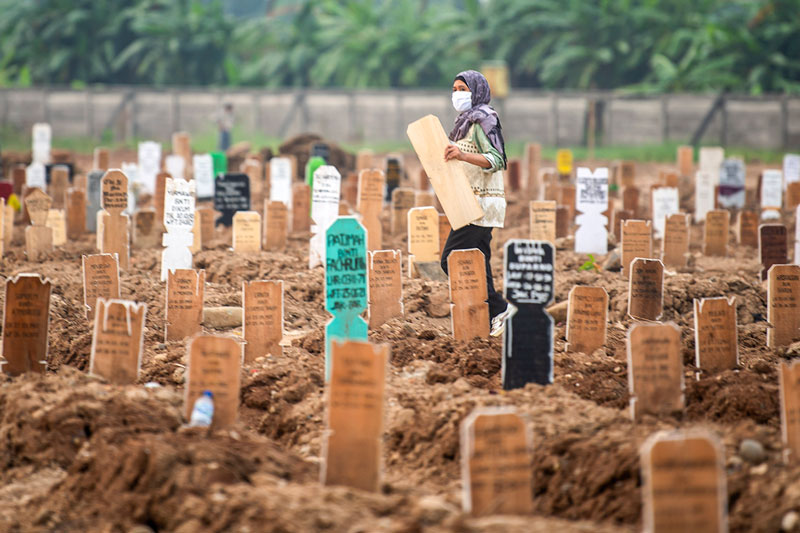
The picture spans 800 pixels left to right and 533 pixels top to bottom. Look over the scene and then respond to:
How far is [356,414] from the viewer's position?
447cm

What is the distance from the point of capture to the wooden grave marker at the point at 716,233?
11.7 meters

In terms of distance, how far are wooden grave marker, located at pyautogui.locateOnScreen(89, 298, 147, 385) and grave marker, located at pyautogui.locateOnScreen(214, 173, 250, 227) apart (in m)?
6.96

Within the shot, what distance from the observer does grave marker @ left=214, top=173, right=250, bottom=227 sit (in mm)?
12523

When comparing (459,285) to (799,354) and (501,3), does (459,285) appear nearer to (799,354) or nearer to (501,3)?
(799,354)

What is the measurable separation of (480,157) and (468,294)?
1.06 m

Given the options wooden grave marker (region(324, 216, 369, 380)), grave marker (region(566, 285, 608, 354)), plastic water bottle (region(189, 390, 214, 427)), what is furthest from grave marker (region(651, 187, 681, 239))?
plastic water bottle (region(189, 390, 214, 427))

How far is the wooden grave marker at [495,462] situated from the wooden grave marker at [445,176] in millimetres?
3497

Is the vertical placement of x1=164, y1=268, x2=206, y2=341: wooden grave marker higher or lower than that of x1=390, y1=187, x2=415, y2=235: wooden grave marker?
lower

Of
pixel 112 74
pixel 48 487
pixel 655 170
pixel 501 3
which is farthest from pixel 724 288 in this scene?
pixel 112 74

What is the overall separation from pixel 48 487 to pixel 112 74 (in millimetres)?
33814

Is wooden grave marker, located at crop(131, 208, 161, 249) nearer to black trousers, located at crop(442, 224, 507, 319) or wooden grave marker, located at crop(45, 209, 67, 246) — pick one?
wooden grave marker, located at crop(45, 209, 67, 246)

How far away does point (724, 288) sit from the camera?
9.12 metres

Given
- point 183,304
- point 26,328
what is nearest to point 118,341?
point 26,328

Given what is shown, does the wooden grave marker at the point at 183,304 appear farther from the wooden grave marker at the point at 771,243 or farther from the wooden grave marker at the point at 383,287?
the wooden grave marker at the point at 771,243
